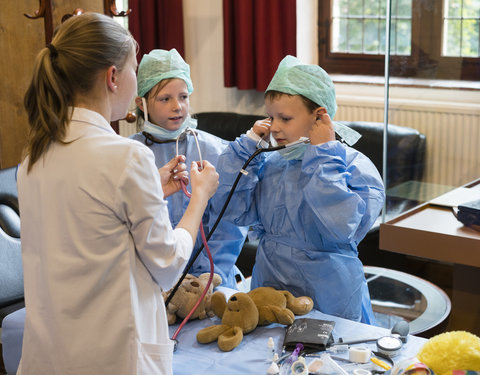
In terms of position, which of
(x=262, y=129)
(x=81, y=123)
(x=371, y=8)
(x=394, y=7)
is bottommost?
(x=262, y=129)

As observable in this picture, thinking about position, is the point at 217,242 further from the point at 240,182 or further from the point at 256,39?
the point at 256,39

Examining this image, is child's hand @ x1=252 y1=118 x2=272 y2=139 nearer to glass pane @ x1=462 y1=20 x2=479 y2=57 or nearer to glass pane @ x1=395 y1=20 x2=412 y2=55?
glass pane @ x1=395 y1=20 x2=412 y2=55

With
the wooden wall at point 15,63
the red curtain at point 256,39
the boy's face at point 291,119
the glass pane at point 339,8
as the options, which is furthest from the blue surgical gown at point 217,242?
the glass pane at point 339,8

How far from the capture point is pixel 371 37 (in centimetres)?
439

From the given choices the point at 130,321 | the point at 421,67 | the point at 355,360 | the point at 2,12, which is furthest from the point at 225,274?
the point at 2,12

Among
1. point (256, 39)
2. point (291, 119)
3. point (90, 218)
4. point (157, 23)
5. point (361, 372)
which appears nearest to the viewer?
point (90, 218)

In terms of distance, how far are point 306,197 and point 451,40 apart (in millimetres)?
953

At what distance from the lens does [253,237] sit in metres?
2.03

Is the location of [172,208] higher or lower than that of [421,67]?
lower

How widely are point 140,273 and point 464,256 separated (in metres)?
1.07

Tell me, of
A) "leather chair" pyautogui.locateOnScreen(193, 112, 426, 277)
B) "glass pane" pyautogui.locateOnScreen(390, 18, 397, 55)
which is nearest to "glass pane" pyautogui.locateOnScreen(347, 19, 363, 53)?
"leather chair" pyautogui.locateOnScreen(193, 112, 426, 277)

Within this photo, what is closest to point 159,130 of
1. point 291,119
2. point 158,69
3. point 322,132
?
point 158,69

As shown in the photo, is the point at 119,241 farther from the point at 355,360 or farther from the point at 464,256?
the point at 464,256

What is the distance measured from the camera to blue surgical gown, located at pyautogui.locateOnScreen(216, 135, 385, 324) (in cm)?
168
